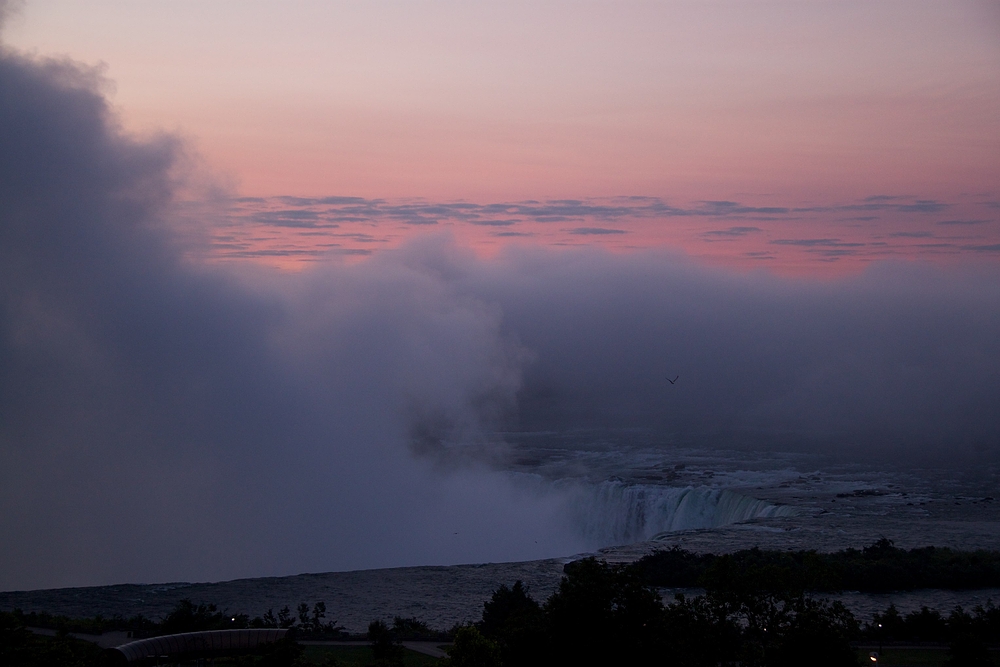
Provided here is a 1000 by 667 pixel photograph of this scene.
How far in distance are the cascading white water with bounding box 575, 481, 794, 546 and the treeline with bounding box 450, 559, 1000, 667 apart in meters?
22.5

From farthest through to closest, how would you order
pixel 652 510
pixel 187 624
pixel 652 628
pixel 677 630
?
pixel 652 510, pixel 187 624, pixel 677 630, pixel 652 628

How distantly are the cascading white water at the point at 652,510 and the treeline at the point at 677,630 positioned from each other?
22461 mm

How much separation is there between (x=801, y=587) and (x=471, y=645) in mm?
7409

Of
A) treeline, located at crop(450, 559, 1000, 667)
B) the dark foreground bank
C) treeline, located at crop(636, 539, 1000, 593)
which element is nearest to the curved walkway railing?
the dark foreground bank

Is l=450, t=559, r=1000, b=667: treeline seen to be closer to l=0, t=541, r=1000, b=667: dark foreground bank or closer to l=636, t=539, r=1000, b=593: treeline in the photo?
l=0, t=541, r=1000, b=667: dark foreground bank

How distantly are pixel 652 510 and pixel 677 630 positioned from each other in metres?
31.9

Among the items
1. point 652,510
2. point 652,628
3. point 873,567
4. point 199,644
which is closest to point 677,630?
point 652,628

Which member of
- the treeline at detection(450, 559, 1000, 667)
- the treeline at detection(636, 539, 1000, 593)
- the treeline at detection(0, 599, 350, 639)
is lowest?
the treeline at detection(636, 539, 1000, 593)

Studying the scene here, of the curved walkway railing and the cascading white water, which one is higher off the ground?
the curved walkway railing

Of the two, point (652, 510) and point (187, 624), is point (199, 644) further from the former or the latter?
point (652, 510)

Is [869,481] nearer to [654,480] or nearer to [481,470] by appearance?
[654,480]

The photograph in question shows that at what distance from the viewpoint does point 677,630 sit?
16.4 meters

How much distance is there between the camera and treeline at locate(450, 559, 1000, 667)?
13289 mm

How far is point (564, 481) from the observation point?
5394cm
